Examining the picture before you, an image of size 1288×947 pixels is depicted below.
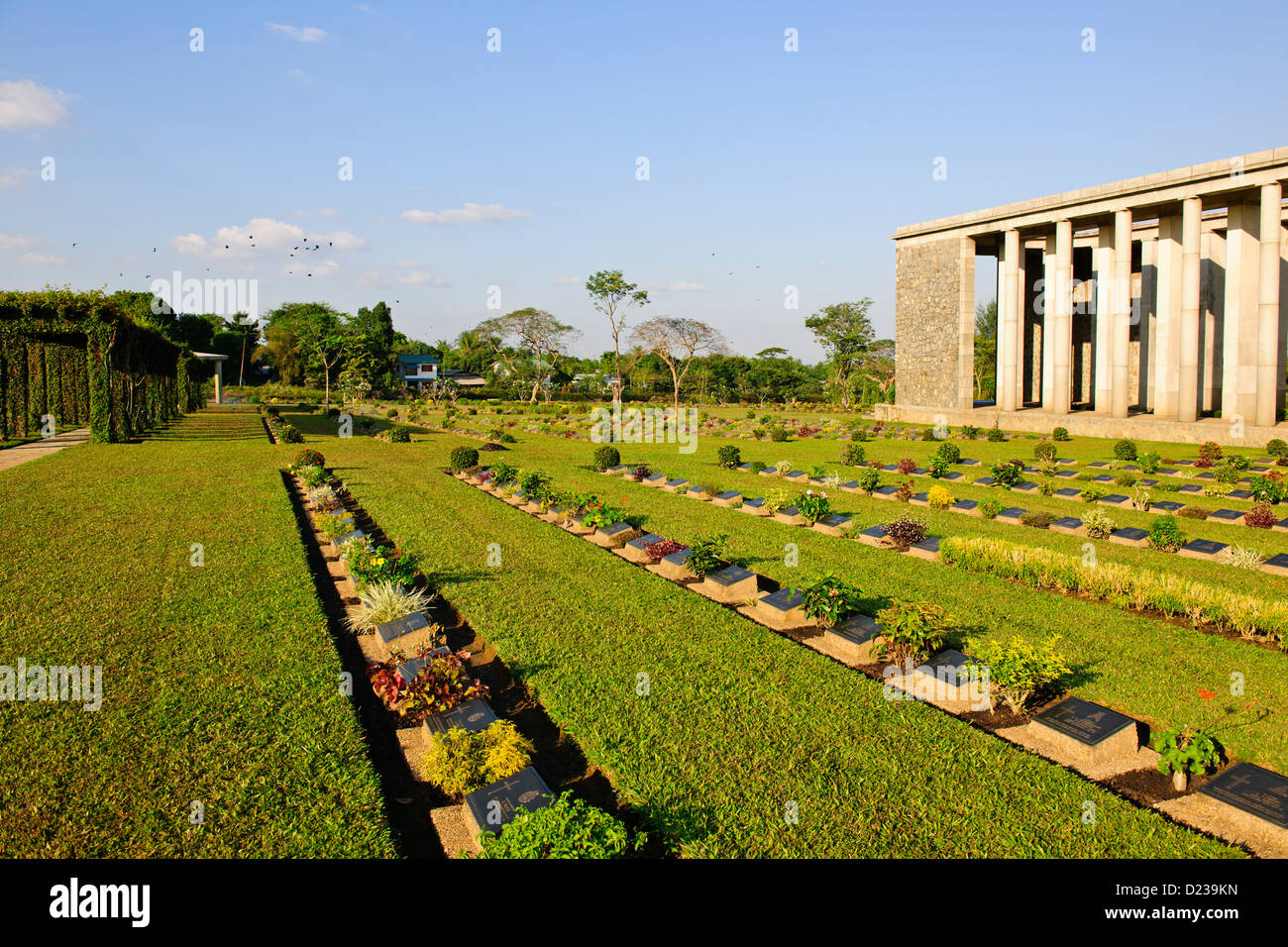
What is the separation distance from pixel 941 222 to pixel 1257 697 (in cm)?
3524

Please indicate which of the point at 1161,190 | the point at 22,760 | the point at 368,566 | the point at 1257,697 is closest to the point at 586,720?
the point at 22,760

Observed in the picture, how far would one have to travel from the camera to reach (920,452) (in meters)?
23.5

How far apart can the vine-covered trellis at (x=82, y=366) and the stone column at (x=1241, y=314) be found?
37.3 m

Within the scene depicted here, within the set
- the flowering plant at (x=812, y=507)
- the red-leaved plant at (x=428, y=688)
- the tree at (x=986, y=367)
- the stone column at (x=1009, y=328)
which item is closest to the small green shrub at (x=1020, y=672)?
the red-leaved plant at (x=428, y=688)

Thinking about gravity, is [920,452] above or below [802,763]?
above

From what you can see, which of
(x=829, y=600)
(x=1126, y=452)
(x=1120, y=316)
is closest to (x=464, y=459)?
(x=829, y=600)

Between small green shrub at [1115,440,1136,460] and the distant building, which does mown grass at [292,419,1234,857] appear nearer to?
small green shrub at [1115,440,1136,460]

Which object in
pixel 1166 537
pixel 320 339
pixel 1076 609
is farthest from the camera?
pixel 320 339

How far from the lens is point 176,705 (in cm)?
543

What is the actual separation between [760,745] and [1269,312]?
2960 centimetres

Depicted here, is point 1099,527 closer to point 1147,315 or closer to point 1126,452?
point 1126,452

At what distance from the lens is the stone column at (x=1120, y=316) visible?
29.0 meters

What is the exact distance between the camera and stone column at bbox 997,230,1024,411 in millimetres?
33188
